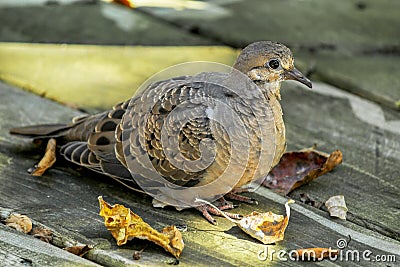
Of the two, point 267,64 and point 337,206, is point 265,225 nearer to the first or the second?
point 337,206

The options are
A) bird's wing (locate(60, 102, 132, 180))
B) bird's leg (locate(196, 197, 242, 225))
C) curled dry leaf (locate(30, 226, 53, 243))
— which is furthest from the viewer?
bird's wing (locate(60, 102, 132, 180))

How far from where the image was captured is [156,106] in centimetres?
337

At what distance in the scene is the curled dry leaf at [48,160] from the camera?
11.6 ft

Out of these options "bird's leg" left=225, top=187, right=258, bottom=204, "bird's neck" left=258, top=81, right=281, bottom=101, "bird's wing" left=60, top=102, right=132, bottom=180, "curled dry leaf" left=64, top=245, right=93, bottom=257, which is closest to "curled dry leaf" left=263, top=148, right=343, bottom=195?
"bird's leg" left=225, top=187, right=258, bottom=204

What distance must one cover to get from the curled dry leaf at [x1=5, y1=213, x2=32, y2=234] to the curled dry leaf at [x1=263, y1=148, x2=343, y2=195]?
1.13 m

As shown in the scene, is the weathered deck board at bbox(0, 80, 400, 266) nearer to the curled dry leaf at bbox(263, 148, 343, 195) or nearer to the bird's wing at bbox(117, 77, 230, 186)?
the curled dry leaf at bbox(263, 148, 343, 195)

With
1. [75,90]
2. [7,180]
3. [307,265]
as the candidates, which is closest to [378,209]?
[307,265]

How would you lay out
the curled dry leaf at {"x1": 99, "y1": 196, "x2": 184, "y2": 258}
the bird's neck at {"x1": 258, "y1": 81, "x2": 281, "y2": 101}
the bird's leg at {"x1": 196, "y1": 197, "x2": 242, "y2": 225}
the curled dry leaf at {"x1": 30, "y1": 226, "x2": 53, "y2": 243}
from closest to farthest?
the curled dry leaf at {"x1": 99, "y1": 196, "x2": 184, "y2": 258} < the curled dry leaf at {"x1": 30, "y1": 226, "x2": 53, "y2": 243} < the bird's leg at {"x1": 196, "y1": 197, "x2": 242, "y2": 225} < the bird's neck at {"x1": 258, "y1": 81, "x2": 281, "y2": 101}

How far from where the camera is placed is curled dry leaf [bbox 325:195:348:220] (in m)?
3.26

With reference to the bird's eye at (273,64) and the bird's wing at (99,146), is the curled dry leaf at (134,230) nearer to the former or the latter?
the bird's wing at (99,146)

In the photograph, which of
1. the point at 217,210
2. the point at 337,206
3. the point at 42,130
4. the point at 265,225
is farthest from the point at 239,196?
the point at 42,130

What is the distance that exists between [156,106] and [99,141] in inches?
13.8

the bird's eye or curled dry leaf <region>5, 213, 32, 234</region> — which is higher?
the bird's eye

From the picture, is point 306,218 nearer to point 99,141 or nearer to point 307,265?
point 307,265
